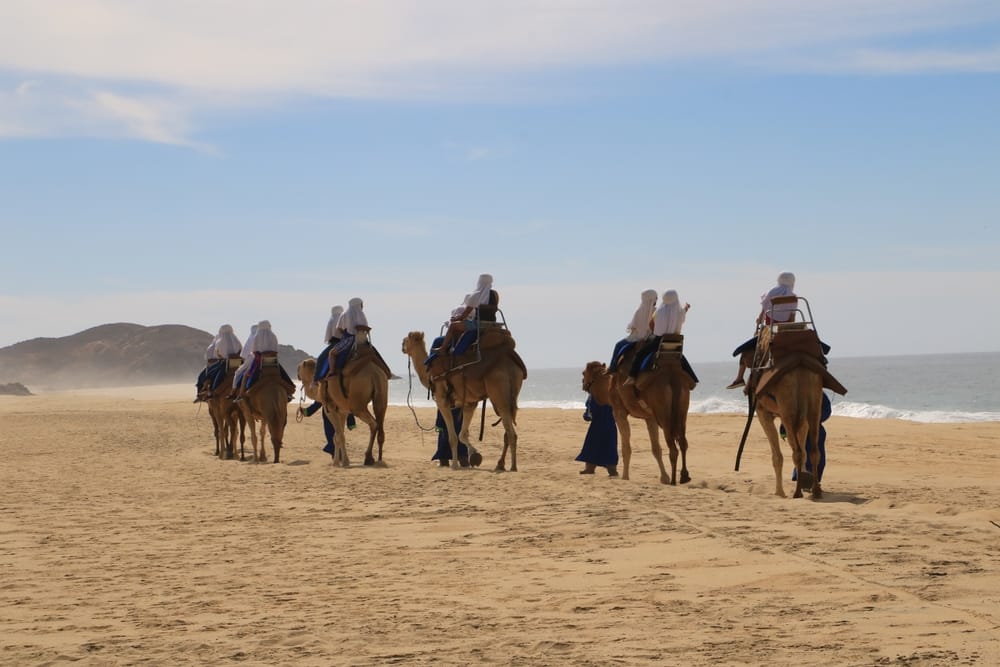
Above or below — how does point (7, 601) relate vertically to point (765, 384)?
below

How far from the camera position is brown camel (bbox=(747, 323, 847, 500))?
1355cm

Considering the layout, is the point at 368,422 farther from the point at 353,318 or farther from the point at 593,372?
the point at 593,372

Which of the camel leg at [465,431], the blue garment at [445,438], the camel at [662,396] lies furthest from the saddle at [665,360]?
the blue garment at [445,438]

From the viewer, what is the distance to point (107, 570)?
9.42 m

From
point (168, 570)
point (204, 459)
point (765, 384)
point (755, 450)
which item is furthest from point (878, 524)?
point (204, 459)

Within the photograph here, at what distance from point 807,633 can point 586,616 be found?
135 cm

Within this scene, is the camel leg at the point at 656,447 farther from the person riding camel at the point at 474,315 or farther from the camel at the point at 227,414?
the camel at the point at 227,414

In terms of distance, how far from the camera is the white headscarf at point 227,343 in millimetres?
24578

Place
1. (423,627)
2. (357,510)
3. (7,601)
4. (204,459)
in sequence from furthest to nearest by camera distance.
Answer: (204,459)
(357,510)
(7,601)
(423,627)

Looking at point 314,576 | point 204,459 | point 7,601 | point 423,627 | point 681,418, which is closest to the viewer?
point 423,627

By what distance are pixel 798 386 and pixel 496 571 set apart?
5.67 m

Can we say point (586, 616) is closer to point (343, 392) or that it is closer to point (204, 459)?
point (343, 392)

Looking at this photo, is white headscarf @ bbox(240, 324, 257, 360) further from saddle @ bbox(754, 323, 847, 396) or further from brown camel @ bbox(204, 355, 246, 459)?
saddle @ bbox(754, 323, 847, 396)

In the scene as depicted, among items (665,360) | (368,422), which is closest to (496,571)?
(665,360)
